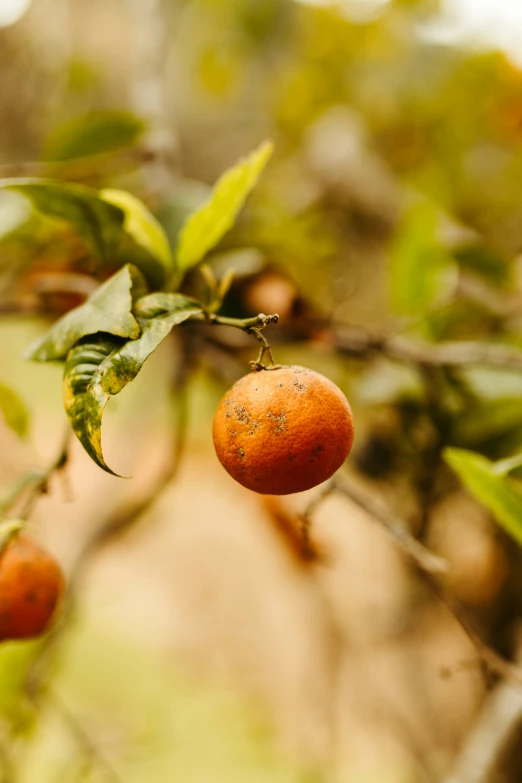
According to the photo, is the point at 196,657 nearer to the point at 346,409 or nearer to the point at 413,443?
the point at 413,443

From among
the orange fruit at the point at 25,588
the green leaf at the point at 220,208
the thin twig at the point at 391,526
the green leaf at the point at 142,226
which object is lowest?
the orange fruit at the point at 25,588

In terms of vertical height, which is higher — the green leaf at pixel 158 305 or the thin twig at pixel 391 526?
the green leaf at pixel 158 305

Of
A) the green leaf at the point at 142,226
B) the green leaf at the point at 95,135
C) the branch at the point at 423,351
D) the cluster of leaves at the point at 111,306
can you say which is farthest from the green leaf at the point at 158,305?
the green leaf at the point at 95,135

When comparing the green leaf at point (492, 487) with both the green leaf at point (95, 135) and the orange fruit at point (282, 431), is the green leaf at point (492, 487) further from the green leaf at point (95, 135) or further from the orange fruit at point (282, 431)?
the green leaf at point (95, 135)

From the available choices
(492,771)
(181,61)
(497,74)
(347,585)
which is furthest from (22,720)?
(181,61)

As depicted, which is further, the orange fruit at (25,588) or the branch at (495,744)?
the branch at (495,744)

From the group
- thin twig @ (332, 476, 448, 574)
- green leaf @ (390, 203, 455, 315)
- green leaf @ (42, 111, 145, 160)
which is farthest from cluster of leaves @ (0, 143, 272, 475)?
green leaf @ (390, 203, 455, 315)

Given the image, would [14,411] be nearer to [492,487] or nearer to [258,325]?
[258,325]

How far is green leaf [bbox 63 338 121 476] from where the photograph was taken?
271 millimetres

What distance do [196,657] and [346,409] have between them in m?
1.63

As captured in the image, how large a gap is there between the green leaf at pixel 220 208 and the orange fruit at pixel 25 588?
8.3 inches

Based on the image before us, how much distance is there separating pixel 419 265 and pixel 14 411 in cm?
54

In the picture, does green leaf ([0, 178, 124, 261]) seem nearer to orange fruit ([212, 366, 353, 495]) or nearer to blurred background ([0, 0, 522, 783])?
blurred background ([0, 0, 522, 783])

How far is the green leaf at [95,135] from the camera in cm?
63
